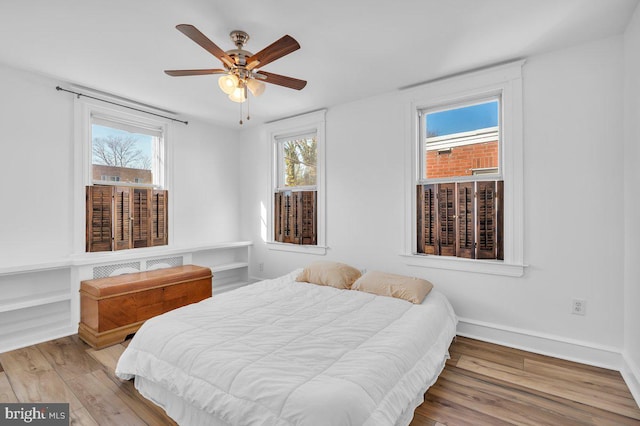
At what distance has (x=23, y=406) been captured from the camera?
1.99 meters

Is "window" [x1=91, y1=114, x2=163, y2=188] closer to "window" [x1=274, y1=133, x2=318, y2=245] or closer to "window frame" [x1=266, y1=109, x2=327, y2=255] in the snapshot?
"window frame" [x1=266, y1=109, x2=327, y2=255]

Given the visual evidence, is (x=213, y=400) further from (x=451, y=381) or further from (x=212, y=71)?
(x=212, y=71)

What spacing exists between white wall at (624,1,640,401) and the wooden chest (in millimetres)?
3989

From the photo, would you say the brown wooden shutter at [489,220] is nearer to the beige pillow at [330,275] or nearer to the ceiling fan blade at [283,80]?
the beige pillow at [330,275]

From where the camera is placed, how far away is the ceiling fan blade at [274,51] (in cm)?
193

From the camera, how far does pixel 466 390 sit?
2.20 metres

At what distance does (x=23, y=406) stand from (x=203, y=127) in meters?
3.67

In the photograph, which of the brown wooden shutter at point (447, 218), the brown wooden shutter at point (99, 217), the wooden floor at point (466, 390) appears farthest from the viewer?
the brown wooden shutter at point (99, 217)

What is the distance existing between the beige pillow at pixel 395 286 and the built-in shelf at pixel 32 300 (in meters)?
2.93

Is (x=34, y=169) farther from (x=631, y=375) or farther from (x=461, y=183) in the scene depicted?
(x=631, y=375)

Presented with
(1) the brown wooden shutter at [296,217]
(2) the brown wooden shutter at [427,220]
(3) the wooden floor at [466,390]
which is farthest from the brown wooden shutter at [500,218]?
(1) the brown wooden shutter at [296,217]

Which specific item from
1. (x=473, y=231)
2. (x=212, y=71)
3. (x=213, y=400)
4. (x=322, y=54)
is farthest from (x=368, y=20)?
(x=213, y=400)

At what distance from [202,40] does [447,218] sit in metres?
2.65

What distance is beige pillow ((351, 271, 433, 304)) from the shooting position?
2763mm
